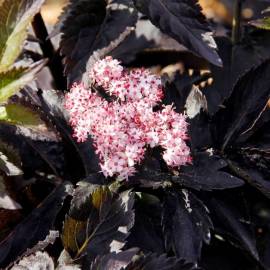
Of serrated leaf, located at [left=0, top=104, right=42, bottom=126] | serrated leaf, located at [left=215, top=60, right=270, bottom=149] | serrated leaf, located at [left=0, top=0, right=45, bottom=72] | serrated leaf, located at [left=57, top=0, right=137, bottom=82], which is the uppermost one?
serrated leaf, located at [left=0, top=0, right=45, bottom=72]

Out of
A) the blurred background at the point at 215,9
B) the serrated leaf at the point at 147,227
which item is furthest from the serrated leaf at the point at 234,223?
the blurred background at the point at 215,9

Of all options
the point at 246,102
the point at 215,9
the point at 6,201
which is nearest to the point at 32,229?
the point at 6,201

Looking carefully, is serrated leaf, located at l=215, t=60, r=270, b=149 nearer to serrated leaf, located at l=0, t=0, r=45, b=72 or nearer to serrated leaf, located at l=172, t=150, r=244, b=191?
serrated leaf, located at l=172, t=150, r=244, b=191

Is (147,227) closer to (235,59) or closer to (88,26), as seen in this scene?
(88,26)

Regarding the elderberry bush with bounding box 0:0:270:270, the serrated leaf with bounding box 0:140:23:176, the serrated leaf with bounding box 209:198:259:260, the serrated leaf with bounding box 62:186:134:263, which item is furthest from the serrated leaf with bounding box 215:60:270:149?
the serrated leaf with bounding box 0:140:23:176

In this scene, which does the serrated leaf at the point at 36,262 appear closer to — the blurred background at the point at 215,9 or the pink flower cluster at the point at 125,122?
the pink flower cluster at the point at 125,122
